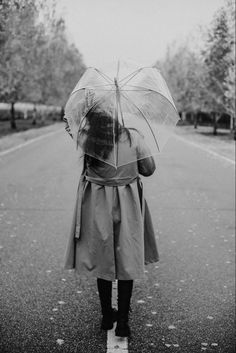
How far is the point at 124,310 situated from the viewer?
3895mm

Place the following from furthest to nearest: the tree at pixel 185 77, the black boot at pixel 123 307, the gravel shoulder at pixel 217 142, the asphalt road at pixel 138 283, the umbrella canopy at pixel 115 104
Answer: the tree at pixel 185 77
the gravel shoulder at pixel 217 142
the asphalt road at pixel 138 283
the black boot at pixel 123 307
the umbrella canopy at pixel 115 104

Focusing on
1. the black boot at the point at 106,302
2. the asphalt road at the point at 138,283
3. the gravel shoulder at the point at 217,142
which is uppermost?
the black boot at the point at 106,302

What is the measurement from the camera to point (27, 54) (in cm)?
3131

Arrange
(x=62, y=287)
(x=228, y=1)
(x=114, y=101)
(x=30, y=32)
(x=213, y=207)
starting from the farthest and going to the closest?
(x=30, y=32)
(x=228, y=1)
(x=213, y=207)
(x=62, y=287)
(x=114, y=101)

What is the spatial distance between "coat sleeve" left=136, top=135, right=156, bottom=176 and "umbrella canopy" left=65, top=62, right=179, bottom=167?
2 centimetres

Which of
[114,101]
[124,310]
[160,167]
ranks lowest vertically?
[160,167]

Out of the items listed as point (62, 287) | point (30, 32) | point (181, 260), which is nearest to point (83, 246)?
point (62, 287)

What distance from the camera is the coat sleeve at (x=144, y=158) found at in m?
3.75

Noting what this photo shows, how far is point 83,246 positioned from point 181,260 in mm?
2577

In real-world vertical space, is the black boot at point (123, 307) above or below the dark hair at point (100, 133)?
below

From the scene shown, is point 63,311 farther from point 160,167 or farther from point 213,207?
point 160,167

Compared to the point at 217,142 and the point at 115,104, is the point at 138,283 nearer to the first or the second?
the point at 115,104

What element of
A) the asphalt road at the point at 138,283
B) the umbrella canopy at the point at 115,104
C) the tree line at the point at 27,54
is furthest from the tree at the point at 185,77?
the umbrella canopy at the point at 115,104

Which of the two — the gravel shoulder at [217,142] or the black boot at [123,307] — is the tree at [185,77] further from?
the black boot at [123,307]
